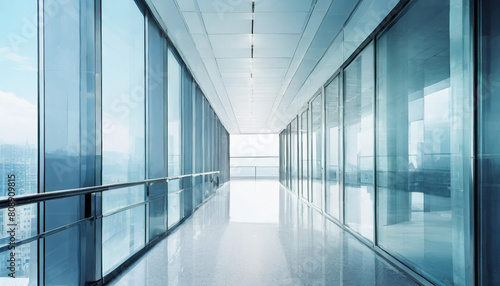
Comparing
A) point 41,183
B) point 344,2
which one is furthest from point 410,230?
point 41,183

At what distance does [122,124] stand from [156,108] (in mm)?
1229

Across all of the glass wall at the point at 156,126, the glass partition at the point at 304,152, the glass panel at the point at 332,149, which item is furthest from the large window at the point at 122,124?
the glass partition at the point at 304,152

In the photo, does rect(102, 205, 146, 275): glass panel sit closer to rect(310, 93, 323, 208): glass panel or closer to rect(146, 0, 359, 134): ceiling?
rect(146, 0, 359, 134): ceiling

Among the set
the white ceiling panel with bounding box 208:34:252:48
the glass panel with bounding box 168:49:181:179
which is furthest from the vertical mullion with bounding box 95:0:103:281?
the glass panel with bounding box 168:49:181:179

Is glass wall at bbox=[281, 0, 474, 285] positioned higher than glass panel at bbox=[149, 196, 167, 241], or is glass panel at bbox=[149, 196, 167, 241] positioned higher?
glass wall at bbox=[281, 0, 474, 285]

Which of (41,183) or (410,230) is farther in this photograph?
(410,230)

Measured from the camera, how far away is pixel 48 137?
241 centimetres

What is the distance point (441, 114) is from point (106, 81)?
3.00m

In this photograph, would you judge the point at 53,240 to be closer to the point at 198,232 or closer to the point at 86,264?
the point at 86,264

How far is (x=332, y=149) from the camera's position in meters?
6.96

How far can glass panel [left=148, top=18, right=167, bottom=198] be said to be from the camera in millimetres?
4844

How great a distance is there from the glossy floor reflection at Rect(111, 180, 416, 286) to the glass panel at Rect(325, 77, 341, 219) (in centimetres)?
63

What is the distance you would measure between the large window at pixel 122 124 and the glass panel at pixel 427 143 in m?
2.90

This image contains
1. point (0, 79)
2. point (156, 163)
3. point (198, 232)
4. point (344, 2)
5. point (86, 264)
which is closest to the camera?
point (0, 79)
